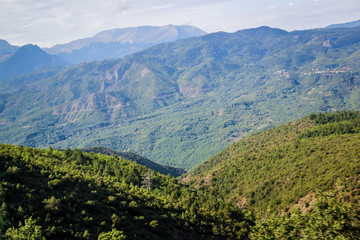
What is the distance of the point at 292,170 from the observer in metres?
96.1

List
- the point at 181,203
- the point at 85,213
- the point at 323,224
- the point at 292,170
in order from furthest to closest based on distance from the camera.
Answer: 1. the point at 292,170
2. the point at 181,203
3. the point at 85,213
4. the point at 323,224

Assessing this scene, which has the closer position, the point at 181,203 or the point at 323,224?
the point at 323,224

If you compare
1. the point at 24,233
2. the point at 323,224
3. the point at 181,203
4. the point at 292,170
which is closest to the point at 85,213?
the point at 24,233

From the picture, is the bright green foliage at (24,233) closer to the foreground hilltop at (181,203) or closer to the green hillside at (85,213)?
the green hillside at (85,213)

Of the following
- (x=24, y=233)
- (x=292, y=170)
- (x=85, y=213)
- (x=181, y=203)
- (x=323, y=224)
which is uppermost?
(x=323, y=224)

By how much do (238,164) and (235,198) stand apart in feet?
96.3

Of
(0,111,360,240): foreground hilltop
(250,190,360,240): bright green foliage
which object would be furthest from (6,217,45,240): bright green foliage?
(250,190,360,240): bright green foliage

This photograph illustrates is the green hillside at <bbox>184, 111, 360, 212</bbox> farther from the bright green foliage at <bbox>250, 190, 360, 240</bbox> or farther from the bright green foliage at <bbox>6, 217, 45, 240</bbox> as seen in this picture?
the bright green foliage at <bbox>6, 217, 45, 240</bbox>

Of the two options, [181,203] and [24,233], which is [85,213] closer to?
[24,233]

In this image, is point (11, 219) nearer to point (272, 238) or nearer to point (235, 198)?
point (272, 238)

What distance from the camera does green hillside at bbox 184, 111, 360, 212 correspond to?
73.4 meters

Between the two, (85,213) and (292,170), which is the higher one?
(85,213)

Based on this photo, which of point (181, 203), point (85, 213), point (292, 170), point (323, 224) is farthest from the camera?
point (292, 170)

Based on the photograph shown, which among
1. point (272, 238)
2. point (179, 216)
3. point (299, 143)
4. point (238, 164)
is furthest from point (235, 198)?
point (272, 238)
